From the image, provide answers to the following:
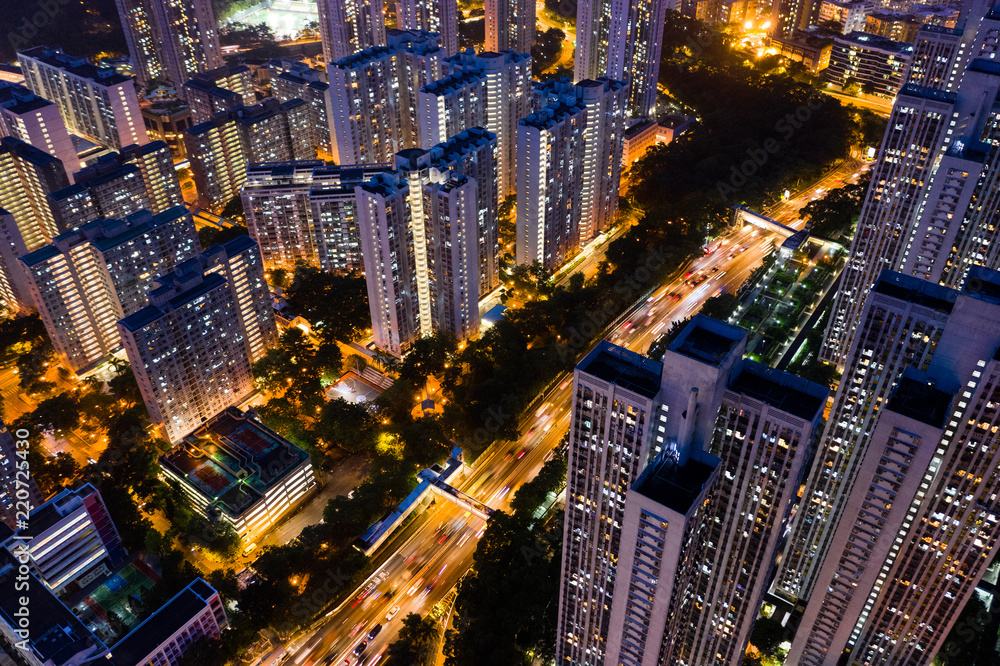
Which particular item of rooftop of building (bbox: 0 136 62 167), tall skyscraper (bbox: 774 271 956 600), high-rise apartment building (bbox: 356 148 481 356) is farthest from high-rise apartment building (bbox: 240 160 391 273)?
tall skyscraper (bbox: 774 271 956 600)

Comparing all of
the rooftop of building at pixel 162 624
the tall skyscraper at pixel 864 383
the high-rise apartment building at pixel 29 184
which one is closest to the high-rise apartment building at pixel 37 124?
the high-rise apartment building at pixel 29 184

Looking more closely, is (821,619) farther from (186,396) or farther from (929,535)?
(186,396)

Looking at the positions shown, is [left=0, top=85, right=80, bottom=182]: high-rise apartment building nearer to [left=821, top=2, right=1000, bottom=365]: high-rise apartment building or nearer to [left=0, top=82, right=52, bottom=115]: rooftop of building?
[left=0, top=82, right=52, bottom=115]: rooftop of building

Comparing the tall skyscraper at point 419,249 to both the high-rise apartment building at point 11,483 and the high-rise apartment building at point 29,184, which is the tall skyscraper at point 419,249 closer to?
the high-rise apartment building at point 11,483

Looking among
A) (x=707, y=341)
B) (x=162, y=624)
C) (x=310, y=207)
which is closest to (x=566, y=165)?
(x=310, y=207)

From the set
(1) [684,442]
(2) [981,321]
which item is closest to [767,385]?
(1) [684,442]

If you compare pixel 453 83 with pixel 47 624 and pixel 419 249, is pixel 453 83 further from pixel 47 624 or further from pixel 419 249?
pixel 47 624
